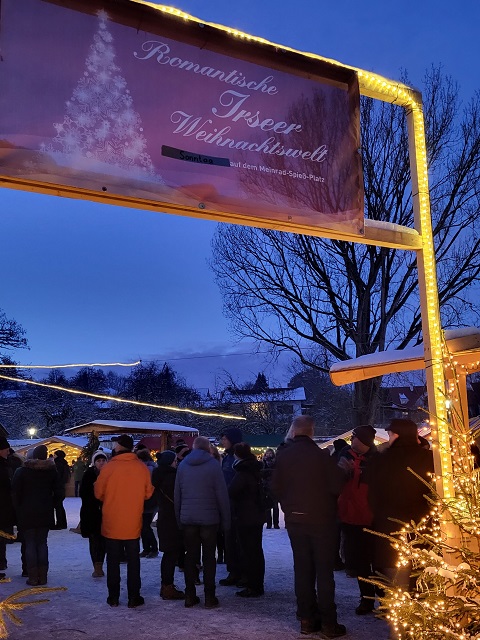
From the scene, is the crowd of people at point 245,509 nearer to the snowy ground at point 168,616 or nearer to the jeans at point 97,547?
the jeans at point 97,547

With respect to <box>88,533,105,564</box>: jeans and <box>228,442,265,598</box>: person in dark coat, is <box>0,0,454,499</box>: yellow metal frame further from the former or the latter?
<box>88,533,105,564</box>: jeans

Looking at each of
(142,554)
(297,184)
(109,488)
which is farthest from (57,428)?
(297,184)

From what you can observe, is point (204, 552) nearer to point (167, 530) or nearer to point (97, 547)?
point (167, 530)

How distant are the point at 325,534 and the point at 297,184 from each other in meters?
3.13

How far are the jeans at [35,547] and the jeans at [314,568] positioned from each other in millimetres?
3625

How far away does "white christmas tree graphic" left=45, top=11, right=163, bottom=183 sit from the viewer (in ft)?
10.4

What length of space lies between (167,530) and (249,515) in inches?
38.1

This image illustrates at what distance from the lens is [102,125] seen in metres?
3.26

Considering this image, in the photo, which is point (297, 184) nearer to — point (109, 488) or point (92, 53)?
point (92, 53)

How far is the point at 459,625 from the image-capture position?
2689mm

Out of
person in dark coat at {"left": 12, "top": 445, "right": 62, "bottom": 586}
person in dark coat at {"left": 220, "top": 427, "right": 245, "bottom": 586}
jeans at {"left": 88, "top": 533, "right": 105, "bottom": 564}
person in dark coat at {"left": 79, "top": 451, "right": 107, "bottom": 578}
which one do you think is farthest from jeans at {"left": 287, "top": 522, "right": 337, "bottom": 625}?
jeans at {"left": 88, "top": 533, "right": 105, "bottom": 564}

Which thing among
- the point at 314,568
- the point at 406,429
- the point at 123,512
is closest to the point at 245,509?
the point at 123,512

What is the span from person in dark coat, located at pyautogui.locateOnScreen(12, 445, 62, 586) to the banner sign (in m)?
5.38

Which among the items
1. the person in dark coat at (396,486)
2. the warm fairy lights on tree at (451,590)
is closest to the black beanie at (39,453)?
the person in dark coat at (396,486)
